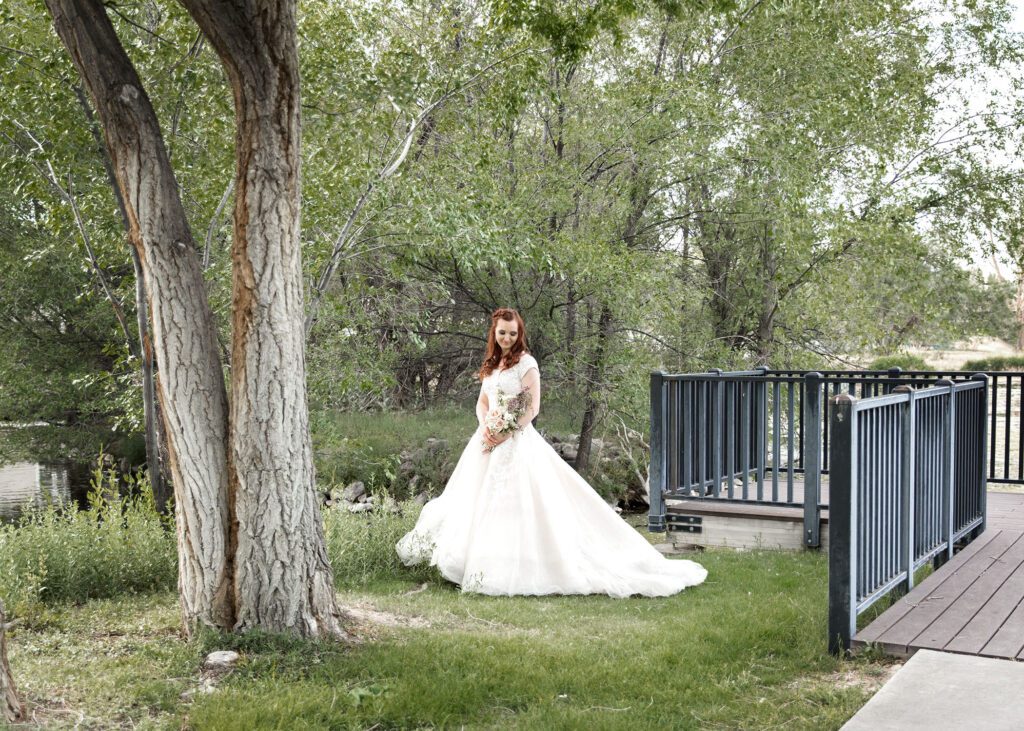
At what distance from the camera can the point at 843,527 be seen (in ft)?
15.6

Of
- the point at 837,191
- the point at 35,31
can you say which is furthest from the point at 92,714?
the point at 837,191

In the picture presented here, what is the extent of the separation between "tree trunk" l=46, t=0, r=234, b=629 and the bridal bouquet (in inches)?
112

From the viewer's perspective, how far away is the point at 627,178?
43.7 ft

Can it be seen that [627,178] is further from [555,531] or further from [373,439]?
[555,531]

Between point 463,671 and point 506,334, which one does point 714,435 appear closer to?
point 506,334

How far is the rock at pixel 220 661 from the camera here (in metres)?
4.69

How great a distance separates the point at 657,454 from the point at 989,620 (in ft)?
11.4

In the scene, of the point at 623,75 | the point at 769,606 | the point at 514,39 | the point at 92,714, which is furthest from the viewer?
the point at 623,75

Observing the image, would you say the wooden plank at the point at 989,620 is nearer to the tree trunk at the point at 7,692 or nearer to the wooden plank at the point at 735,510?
the wooden plank at the point at 735,510

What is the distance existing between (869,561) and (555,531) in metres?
2.70

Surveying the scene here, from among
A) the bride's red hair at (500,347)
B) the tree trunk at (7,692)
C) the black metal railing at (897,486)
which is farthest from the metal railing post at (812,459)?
the tree trunk at (7,692)

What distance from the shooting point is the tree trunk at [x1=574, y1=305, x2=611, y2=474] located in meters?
13.4

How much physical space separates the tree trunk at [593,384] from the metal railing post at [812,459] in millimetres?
5713

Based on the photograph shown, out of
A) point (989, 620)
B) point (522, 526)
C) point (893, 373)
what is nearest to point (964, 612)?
point (989, 620)
